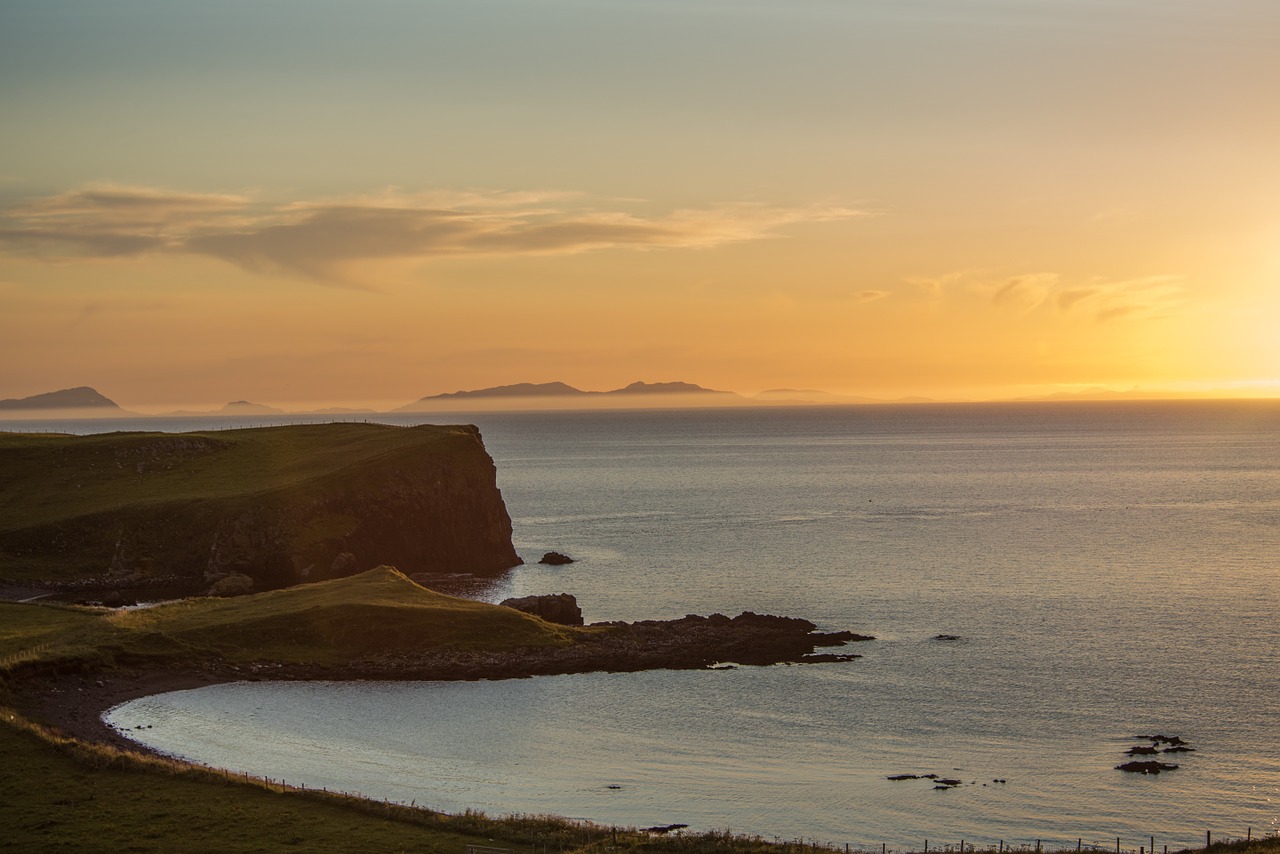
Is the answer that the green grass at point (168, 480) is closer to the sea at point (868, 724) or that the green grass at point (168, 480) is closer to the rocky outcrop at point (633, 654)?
the sea at point (868, 724)

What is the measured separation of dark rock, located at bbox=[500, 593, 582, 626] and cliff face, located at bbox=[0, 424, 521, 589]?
32537mm

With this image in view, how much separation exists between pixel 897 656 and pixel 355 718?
4022 centimetres

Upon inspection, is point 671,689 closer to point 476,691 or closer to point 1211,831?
point 476,691

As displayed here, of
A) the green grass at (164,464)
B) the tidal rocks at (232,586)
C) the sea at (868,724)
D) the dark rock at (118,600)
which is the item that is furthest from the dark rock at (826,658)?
the green grass at (164,464)

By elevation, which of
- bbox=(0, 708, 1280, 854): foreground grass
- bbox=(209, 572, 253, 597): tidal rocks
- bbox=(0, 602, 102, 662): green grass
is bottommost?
bbox=(0, 708, 1280, 854): foreground grass

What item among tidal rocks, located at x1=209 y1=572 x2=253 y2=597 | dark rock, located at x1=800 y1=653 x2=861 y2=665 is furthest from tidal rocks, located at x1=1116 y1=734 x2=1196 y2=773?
tidal rocks, located at x1=209 y1=572 x2=253 y2=597

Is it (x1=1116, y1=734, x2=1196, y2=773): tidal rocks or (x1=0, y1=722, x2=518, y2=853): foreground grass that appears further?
(x1=1116, y1=734, x2=1196, y2=773): tidal rocks

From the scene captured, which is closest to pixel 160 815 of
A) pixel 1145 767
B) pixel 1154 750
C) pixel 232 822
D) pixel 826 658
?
pixel 232 822

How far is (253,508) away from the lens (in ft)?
401

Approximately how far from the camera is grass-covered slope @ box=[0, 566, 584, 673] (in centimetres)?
7712

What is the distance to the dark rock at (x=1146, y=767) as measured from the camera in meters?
57.9

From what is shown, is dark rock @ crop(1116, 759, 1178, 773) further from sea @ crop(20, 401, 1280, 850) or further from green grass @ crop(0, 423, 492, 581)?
green grass @ crop(0, 423, 492, 581)

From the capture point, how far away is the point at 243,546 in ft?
385

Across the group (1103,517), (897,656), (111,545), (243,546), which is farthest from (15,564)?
(1103,517)
